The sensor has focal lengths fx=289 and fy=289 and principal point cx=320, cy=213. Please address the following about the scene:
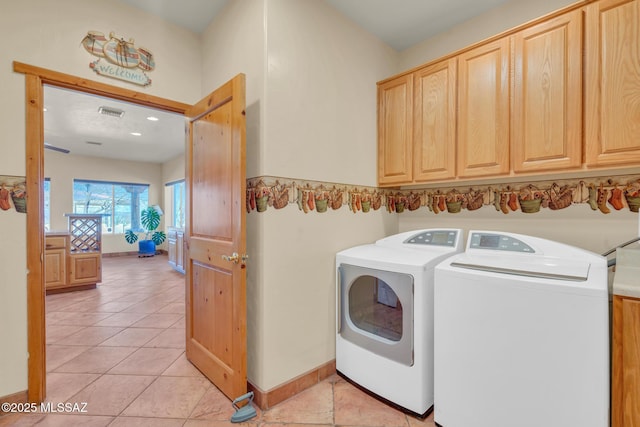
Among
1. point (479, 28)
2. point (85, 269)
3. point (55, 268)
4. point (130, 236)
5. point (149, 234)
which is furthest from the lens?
point (149, 234)

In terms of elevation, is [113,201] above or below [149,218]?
above

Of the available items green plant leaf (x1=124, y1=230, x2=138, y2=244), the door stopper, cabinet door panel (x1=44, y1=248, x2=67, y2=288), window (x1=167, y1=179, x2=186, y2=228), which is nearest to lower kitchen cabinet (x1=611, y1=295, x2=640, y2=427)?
the door stopper

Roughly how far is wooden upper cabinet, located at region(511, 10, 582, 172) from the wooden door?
5.33 feet

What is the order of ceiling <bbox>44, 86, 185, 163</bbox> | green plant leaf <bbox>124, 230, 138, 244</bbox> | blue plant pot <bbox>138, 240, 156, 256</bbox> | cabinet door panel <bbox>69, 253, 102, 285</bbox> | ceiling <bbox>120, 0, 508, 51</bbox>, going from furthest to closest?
green plant leaf <bbox>124, 230, 138, 244</bbox>
blue plant pot <bbox>138, 240, 156, 256</bbox>
cabinet door panel <bbox>69, 253, 102, 285</bbox>
ceiling <bbox>44, 86, 185, 163</bbox>
ceiling <bbox>120, 0, 508, 51</bbox>

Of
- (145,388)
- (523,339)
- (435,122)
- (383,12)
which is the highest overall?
(383,12)

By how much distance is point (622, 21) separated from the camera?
142 centimetres

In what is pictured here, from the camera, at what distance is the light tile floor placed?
163cm

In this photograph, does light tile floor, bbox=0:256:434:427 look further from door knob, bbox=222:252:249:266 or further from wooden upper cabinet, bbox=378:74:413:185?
wooden upper cabinet, bbox=378:74:413:185

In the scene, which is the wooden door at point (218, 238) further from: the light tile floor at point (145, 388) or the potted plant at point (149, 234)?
the potted plant at point (149, 234)

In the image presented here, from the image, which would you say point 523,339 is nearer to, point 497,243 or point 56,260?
point 497,243

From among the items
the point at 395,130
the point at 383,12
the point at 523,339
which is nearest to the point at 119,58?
the point at 383,12

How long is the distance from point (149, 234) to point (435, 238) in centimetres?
811

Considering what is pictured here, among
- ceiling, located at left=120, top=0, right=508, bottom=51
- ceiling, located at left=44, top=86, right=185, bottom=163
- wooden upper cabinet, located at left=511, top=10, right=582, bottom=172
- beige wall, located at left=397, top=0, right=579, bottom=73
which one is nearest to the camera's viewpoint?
wooden upper cabinet, located at left=511, top=10, right=582, bottom=172

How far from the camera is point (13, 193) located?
163cm
